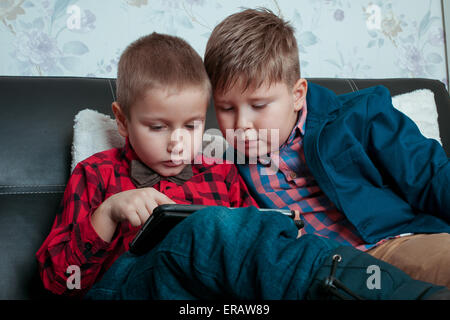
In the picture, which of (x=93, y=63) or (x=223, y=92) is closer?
(x=223, y=92)

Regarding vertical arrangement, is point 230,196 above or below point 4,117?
below

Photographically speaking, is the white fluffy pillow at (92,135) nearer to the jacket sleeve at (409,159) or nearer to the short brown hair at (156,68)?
the short brown hair at (156,68)

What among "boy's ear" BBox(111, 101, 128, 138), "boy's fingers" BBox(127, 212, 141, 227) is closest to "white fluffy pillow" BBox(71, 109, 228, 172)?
"boy's ear" BBox(111, 101, 128, 138)

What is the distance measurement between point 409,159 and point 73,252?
718 mm

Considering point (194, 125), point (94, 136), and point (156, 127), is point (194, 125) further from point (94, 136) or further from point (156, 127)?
point (94, 136)

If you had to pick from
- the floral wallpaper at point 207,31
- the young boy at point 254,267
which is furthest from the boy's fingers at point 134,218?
the floral wallpaper at point 207,31

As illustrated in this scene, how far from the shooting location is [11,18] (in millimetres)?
1469

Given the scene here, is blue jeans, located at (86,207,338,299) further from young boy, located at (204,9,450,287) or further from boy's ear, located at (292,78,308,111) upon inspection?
boy's ear, located at (292,78,308,111)

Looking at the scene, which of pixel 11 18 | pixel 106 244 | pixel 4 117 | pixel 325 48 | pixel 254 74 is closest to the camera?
pixel 106 244

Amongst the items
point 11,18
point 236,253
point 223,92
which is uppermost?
point 11,18

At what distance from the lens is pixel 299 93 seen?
3.67ft
